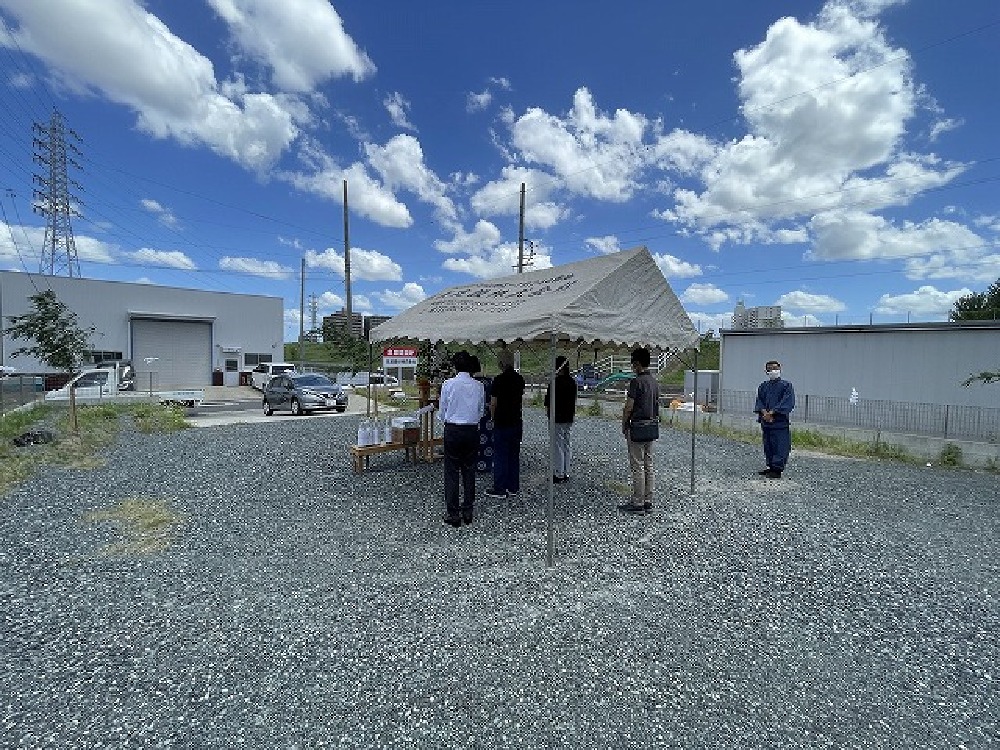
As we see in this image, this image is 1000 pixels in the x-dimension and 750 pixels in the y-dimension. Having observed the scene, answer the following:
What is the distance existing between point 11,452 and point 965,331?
21.4m

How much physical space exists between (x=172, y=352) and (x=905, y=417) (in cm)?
3665

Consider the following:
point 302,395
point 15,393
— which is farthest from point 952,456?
point 15,393

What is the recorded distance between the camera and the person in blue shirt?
7301 millimetres

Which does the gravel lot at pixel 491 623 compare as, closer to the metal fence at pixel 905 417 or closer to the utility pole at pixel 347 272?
the metal fence at pixel 905 417

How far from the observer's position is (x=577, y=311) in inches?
174

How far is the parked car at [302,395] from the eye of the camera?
1722 cm

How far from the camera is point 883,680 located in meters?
2.72

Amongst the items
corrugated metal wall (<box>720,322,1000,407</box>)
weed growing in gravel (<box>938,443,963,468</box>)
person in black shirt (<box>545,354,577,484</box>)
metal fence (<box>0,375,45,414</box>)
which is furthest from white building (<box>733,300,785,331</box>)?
metal fence (<box>0,375,45,414</box>)

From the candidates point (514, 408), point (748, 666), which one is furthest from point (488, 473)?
point (748, 666)

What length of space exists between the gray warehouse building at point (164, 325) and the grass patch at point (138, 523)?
27101 millimetres

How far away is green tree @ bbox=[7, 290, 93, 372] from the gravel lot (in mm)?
5837

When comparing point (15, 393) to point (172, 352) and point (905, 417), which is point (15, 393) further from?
point (905, 417)

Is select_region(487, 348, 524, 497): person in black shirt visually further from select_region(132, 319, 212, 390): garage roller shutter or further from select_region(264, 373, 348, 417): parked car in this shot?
select_region(132, 319, 212, 390): garage roller shutter

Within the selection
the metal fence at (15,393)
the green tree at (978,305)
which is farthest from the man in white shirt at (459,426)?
the green tree at (978,305)
